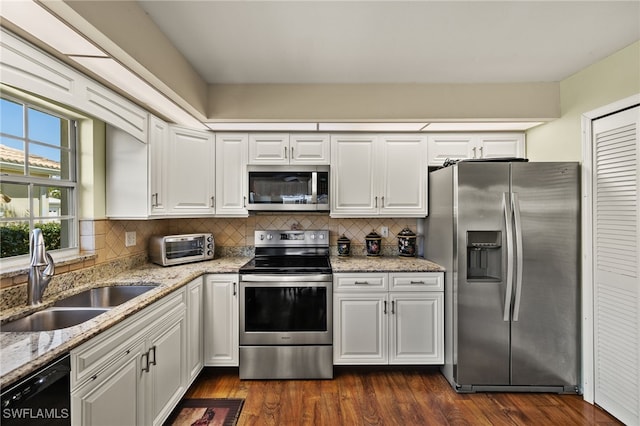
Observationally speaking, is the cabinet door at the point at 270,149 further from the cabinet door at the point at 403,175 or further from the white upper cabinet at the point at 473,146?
the white upper cabinet at the point at 473,146

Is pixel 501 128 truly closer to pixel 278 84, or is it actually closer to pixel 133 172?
pixel 278 84

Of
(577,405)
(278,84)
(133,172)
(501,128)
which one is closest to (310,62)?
(278,84)

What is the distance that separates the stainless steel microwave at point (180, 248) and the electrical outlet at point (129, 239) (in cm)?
16

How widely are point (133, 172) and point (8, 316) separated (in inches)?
48.0

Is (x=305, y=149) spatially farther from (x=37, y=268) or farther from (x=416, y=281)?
(x=37, y=268)

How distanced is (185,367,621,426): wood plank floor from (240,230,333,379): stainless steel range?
122 mm

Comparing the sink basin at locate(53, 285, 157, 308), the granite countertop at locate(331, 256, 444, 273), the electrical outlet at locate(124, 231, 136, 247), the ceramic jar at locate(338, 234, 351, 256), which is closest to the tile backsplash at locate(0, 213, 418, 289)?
the ceramic jar at locate(338, 234, 351, 256)

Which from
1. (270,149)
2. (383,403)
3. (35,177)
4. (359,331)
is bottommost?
(383,403)

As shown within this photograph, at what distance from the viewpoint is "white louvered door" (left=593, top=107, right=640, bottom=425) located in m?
2.01

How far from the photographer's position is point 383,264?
280 cm

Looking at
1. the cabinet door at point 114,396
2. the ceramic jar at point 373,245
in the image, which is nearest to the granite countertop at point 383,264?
the ceramic jar at point 373,245

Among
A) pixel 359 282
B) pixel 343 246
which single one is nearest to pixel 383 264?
pixel 359 282

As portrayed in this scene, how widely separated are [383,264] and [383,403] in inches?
42.3

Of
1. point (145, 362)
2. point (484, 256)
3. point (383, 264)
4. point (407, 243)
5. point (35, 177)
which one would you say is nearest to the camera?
point (145, 362)
